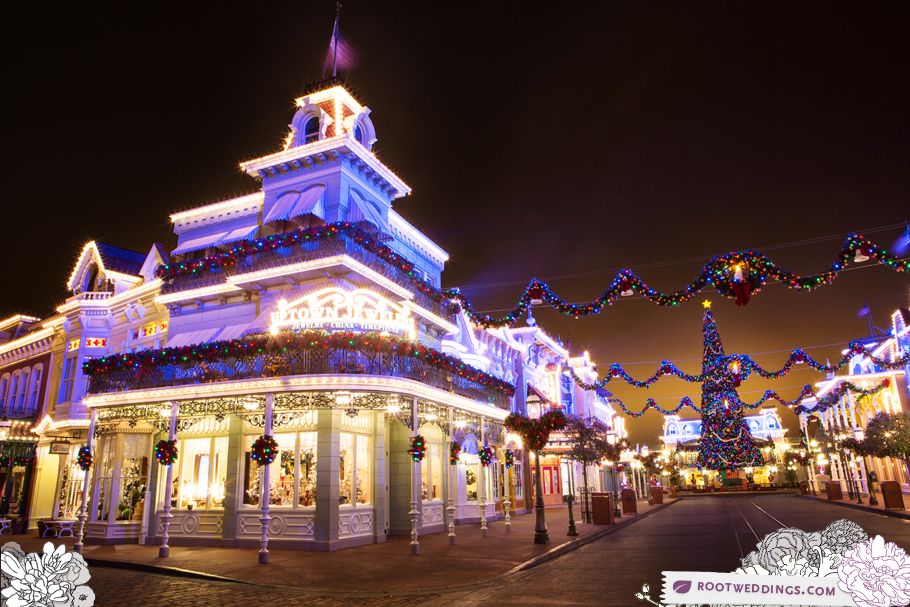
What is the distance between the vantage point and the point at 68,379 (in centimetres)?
2670

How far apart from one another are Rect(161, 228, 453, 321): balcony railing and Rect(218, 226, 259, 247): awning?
4.20ft

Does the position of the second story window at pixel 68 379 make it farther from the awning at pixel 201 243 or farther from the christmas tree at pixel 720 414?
the christmas tree at pixel 720 414

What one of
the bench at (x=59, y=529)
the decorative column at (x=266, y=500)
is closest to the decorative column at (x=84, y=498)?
the bench at (x=59, y=529)

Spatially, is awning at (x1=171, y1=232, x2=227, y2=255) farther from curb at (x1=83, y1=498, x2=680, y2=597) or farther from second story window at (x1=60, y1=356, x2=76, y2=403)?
curb at (x1=83, y1=498, x2=680, y2=597)

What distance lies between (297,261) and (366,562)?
377 inches

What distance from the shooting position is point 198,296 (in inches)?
830

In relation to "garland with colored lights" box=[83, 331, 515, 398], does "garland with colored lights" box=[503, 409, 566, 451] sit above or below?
below

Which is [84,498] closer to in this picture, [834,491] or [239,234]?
[239,234]

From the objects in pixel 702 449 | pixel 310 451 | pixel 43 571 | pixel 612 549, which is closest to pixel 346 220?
pixel 310 451

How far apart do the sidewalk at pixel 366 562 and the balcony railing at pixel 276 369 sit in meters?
4.71

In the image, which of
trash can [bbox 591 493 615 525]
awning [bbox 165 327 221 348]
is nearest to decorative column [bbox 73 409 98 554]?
awning [bbox 165 327 221 348]

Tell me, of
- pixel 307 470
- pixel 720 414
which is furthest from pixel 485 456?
pixel 720 414

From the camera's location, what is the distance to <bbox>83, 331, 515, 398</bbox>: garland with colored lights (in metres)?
16.1
